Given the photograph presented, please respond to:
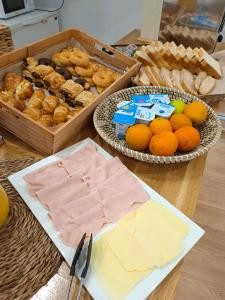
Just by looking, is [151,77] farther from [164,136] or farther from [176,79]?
[164,136]

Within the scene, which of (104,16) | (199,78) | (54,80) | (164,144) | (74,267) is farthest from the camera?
(104,16)

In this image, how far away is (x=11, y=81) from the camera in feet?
2.46

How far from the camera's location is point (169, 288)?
1.33 ft

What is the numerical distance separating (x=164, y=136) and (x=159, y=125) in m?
0.04

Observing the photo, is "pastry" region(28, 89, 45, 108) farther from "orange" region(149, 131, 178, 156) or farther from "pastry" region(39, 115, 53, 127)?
"orange" region(149, 131, 178, 156)

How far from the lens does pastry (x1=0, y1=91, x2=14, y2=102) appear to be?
682 mm

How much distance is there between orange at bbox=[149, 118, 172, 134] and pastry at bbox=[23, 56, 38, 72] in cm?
45

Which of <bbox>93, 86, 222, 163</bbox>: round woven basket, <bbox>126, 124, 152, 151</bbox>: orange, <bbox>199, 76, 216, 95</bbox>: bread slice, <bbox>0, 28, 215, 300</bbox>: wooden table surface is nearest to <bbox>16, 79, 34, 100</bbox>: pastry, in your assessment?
<bbox>0, 28, 215, 300</bbox>: wooden table surface

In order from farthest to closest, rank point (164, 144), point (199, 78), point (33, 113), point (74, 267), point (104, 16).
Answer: point (104, 16) < point (199, 78) < point (33, 113) < point (164, 144) < point (74, 267)

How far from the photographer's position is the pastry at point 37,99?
2.31 feet

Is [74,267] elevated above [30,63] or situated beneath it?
situated beneath

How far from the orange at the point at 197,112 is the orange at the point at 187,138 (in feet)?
0.23

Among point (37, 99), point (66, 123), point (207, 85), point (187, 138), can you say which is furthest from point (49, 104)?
point (207, 85)

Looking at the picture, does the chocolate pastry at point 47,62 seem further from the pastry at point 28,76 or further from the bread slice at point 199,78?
the bread slice at point 199,78
